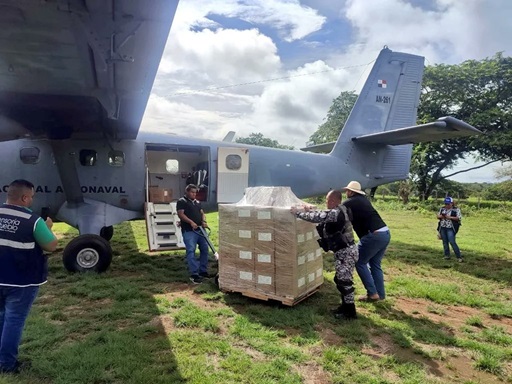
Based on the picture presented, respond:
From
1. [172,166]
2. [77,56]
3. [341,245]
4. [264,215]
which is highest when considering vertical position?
[77,56]

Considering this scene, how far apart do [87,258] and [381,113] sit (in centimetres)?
955

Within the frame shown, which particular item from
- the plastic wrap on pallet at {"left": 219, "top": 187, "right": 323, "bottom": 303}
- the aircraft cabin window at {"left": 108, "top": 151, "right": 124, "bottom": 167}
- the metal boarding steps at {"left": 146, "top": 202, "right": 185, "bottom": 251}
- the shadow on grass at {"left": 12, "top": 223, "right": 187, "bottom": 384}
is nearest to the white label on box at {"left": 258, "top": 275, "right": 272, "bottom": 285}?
the plastic wrap on pallet at {"left": 219, "top": 187, "right": 323, "bottom": 303}

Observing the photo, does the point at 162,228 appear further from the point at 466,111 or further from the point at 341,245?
the point at 466,111

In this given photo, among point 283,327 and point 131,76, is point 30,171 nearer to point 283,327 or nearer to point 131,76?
point 131,76

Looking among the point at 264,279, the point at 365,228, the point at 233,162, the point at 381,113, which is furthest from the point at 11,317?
the point at 381,113

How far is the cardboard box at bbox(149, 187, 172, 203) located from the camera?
1027 cm

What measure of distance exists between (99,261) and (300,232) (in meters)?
4.60

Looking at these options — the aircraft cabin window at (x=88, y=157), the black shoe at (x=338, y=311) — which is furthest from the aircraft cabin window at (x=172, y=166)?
the black shoe at (x=338, y=311)

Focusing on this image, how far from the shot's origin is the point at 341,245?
5.45 metres

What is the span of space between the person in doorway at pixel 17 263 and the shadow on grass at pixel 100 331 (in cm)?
39

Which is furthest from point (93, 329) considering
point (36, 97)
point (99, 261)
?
point (36, 97)

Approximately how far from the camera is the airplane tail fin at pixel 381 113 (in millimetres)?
11609

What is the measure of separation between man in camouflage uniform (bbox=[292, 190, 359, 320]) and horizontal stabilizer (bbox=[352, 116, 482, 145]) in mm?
4505

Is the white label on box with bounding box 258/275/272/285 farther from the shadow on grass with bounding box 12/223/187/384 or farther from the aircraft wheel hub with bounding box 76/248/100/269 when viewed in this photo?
the aircraft wheel hub with bounding box 76/248/100/269
